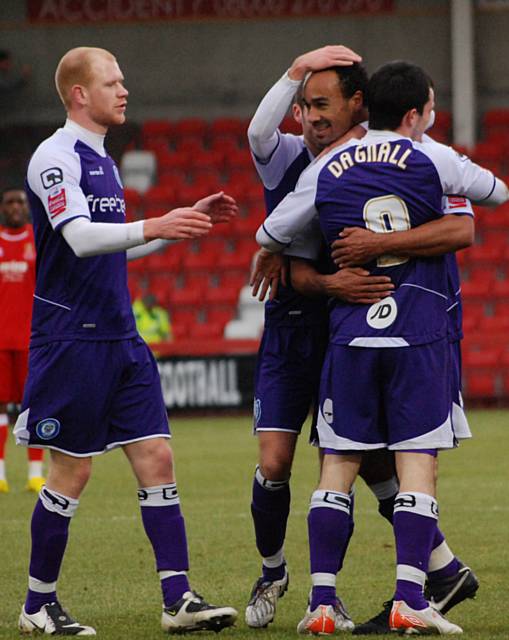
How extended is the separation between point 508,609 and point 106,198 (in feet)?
7.09

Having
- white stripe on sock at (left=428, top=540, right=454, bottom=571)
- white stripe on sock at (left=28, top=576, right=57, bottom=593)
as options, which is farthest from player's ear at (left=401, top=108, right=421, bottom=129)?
white stripe on sock at (left=28, top=576, right=57, bottom=593)

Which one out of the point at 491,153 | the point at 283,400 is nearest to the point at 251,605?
the point at 283,400

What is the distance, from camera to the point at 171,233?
4.84 metres

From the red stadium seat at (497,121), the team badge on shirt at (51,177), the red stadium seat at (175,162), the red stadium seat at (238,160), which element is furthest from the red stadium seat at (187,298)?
the team badge on shirt at (51,177)

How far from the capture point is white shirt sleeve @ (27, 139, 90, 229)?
16.2 feet

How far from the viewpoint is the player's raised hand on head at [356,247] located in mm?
4891

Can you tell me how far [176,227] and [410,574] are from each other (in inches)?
54.8

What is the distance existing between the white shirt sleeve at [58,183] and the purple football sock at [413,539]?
1.47 metres

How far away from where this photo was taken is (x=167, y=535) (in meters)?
5.17

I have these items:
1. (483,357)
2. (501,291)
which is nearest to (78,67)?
(483,357)

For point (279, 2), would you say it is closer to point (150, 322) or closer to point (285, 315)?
point (150, 322)

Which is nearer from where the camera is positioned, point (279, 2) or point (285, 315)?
point (285, 315)

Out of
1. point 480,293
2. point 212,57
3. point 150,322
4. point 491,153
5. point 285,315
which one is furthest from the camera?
point 212,57

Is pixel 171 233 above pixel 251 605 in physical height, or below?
above
